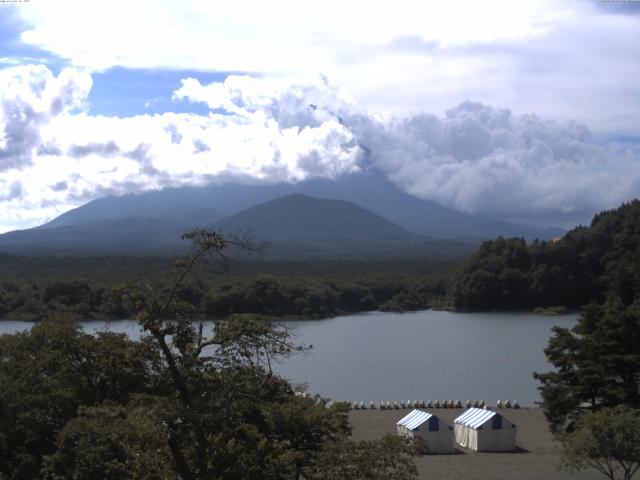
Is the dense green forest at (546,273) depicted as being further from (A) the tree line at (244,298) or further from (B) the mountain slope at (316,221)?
(B) the mountain slope at (316,221)

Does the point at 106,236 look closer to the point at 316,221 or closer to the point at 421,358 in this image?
the point at 316,221

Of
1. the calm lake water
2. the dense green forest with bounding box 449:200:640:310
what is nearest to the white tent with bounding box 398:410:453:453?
the calm lake water

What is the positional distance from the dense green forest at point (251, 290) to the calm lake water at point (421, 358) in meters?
1.98

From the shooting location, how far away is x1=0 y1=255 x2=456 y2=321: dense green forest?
41250mm

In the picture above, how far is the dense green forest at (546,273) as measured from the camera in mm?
47625

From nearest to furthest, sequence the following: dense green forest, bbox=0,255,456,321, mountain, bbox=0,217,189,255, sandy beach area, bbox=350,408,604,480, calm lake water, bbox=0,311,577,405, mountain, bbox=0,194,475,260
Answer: sandy beach area, bbox=350,408,604,480
calm lake water, bbox=0,311,577,405
dense green forest, bbox=0,255,456,321
mountain, bbox=0,194,475,260
mountain, bbox=0,217,189,255

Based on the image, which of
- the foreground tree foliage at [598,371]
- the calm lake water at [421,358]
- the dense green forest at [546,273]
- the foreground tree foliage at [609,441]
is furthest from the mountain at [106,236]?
the foreground tree foliage at [609,441]

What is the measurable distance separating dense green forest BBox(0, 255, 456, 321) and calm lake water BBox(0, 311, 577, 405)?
1978 mm

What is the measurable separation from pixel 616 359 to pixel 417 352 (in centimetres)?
1520

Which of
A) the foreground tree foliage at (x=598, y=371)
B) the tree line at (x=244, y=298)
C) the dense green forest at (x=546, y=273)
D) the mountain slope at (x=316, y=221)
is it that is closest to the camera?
the foreground tree foliage at (x=598, y=371)

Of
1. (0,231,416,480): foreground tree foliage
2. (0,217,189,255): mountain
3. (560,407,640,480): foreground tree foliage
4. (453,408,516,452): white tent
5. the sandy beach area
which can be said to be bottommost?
the sandy beach area

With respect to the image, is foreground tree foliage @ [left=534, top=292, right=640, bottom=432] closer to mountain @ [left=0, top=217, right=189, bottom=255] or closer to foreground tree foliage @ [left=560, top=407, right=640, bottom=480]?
foreground tree foliage @ [left=560, top=407, right=640, bottom=480]

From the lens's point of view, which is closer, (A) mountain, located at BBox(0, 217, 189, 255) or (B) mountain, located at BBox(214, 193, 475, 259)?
(B) mountain, located at BBox(214, 193, 475, 259)

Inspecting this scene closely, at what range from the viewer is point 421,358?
28.4m
